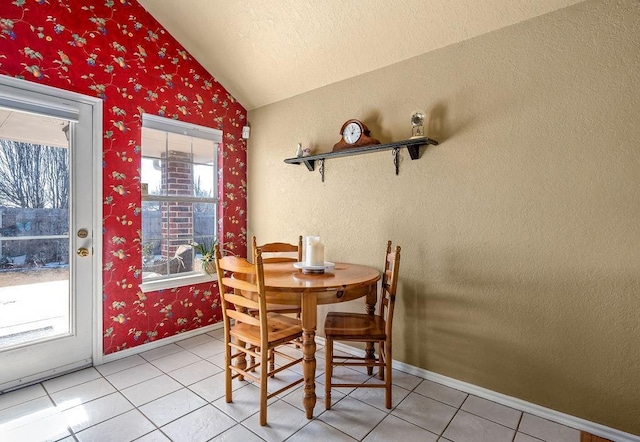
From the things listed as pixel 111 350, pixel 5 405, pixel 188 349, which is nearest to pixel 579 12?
pixel 188 349

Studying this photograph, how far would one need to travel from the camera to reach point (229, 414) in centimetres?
192

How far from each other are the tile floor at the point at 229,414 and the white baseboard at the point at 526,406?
0.14 feet

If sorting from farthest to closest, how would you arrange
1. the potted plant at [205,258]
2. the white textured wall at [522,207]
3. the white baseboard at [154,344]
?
the potted plant at [205,258], the white baseboard at [154,344], the white textured wall at [522,207]

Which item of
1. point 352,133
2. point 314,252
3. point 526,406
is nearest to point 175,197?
point 314,252

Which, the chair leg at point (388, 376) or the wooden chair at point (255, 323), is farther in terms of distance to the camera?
the chair leg at point (388, 376)

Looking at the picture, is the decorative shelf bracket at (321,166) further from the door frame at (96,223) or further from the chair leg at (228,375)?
the door frame at (96,223)

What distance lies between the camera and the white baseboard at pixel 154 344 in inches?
103

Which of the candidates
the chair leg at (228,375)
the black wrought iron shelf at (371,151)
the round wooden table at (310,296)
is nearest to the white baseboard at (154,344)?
the chair leg at (228,375)

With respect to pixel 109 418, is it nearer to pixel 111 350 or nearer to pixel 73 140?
pixel 111 350

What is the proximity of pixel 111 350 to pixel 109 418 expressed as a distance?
34.6 inches

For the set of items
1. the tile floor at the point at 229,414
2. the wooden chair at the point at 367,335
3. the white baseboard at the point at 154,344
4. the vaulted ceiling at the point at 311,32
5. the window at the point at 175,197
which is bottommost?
the tile floor at the point at 229,414

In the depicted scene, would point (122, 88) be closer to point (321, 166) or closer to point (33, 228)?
point (33, 228)

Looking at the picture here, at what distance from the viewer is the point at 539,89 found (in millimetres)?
1907

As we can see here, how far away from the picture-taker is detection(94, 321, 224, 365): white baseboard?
2607 mm
